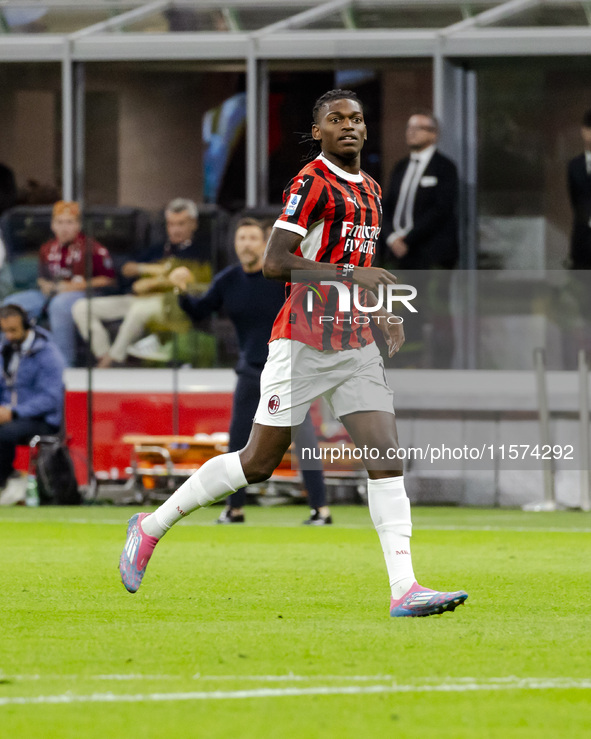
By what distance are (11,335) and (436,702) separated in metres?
10.3

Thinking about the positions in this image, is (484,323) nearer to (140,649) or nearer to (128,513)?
(128,513)

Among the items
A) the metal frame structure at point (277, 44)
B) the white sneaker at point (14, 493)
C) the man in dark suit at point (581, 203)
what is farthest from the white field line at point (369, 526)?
the metal frame structure at point (277, 44)

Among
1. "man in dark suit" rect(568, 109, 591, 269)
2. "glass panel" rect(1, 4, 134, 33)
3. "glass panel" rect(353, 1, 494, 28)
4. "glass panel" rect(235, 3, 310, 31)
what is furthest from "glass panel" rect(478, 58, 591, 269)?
"glass panel" rect(1, 4, 134, 33)

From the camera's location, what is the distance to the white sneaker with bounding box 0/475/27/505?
44.1 ft

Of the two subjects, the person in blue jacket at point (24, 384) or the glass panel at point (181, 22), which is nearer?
the person in blue jacket at point (24, 384)

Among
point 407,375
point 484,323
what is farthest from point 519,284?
point 407,375

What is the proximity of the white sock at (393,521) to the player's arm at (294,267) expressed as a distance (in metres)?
0.75

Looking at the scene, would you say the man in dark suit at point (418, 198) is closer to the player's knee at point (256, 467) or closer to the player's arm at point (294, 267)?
the player's knee at point (256, 467)

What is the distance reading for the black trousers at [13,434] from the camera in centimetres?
1363

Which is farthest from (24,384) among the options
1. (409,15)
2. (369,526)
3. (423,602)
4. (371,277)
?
(423,602)

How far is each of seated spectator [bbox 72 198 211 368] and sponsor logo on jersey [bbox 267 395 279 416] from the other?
880 cm

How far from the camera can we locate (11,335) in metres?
13.8

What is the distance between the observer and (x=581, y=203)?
14570 mm

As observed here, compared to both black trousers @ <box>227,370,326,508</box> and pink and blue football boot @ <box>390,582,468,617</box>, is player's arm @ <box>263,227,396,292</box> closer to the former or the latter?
pink and blue football boot @ <box>390,582,468,617</box>
